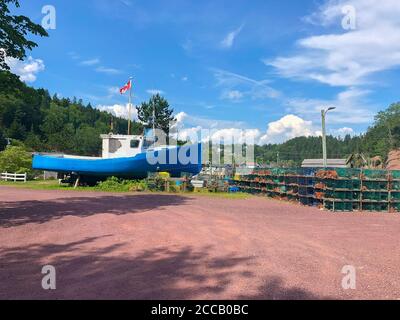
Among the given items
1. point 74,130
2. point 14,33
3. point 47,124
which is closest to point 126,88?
point 14,33

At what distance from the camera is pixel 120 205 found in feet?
48.9

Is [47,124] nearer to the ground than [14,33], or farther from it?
farther from it

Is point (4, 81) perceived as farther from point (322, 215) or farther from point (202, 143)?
point (202, 143)

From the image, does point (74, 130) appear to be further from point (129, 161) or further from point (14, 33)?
point (14, 33)

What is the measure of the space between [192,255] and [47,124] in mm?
98378

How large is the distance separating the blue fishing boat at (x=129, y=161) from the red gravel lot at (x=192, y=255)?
39.4 ft

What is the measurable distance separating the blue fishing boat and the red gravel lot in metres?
12.0

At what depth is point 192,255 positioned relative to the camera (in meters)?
7.07

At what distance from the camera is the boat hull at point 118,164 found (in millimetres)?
24516

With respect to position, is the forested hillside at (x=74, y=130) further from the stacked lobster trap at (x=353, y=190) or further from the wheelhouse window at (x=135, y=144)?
the stacked lobster trap at (x=353, y=190)

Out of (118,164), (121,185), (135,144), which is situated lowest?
(121,185)

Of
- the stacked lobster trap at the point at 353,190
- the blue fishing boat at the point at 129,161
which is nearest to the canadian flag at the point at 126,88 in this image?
the blue fishing boat at the point at 129,161
